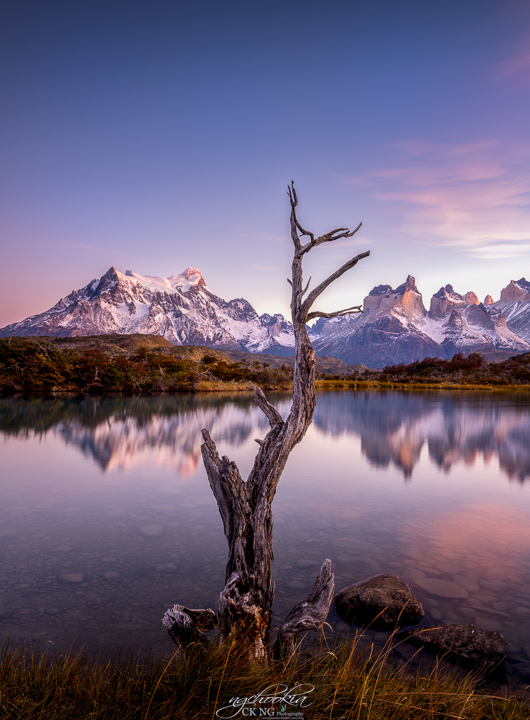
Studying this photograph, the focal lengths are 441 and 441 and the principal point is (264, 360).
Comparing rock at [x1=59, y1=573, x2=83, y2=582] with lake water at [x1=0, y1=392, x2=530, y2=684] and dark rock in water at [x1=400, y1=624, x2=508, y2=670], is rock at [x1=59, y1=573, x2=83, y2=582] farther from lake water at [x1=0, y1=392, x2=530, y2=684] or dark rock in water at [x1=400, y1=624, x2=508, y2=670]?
dark rock in water at [x1=400, y1=624, x2=508, y2=670]

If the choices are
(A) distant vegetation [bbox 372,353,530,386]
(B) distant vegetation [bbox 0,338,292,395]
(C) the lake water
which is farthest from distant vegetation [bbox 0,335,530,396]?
(A) distant vegetation [bbox 372,353,530,386]

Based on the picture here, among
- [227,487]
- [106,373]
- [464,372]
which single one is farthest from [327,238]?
[464,372]

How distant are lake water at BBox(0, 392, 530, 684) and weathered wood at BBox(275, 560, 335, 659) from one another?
1.79m

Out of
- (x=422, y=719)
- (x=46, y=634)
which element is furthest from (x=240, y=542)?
(x=46, y=634)

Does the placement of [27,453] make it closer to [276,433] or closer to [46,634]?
[46,634]

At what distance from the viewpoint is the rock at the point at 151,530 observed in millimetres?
10609

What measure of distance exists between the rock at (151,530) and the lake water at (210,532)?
72 millimetres

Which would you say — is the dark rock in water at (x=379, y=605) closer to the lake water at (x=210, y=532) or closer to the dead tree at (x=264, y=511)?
the lake water at (x=210, y=532)

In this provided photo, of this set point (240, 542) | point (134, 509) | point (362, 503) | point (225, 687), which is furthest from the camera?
point (362, 503)

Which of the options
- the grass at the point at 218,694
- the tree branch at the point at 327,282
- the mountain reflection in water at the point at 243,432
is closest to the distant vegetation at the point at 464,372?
the mountain reflection in water at the point at 243,432

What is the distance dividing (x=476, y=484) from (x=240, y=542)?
14041mm

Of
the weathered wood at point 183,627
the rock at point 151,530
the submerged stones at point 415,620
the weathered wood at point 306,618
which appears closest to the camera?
the weathered wood at point 183,627

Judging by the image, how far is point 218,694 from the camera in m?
3.84

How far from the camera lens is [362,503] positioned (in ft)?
45.5
